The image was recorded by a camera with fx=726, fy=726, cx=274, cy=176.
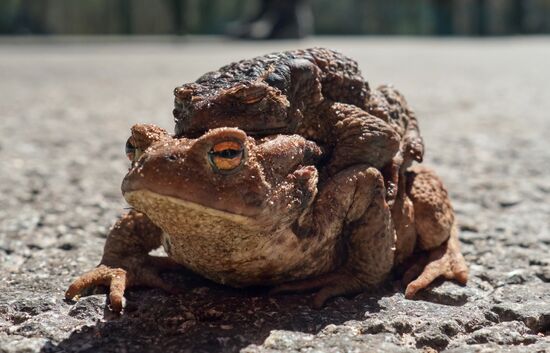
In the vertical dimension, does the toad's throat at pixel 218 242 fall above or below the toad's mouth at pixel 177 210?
below

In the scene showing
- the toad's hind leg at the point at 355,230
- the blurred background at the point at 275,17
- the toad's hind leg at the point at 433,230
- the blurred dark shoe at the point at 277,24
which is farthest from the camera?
the blurred background at the point at 275,17

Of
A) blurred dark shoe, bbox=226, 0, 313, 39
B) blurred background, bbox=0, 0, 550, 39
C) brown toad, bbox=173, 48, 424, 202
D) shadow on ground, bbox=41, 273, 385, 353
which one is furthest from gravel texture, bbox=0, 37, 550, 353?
blurred background, bbox=0, 0, 550, 39

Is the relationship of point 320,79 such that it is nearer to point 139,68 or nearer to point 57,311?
point 57,311

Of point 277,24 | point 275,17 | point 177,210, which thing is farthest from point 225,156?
point 275,17

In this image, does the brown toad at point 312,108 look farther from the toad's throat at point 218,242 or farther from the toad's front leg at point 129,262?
the toad's front leg at point 129,262

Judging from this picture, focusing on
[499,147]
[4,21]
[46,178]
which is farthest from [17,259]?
[4,21]

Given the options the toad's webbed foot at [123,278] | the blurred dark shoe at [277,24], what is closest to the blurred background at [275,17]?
the blurred dark shoe at [277,24]
